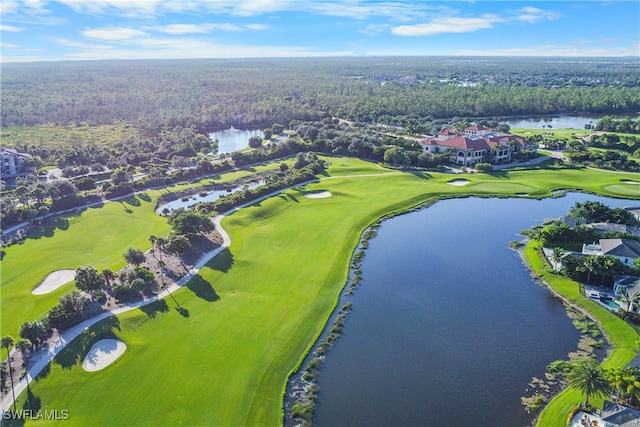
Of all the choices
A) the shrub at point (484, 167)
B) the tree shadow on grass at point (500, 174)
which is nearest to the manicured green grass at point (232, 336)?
the tree shadow on grass at point (500, 174)

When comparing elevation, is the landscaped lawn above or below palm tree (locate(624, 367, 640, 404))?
below

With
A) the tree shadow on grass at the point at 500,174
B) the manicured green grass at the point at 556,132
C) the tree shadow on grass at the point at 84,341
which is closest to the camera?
the tree shadow on grass at the point at 84,341

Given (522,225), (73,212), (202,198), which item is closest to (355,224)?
(522,225)

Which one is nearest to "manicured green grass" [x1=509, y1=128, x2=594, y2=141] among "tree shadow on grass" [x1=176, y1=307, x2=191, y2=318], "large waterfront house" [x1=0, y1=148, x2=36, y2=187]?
"tree shadow on grass" [x1=176, y1=307, x2=191, y2=318]

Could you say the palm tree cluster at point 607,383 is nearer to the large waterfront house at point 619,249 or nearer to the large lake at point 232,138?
the large waterfront house at point 619,249

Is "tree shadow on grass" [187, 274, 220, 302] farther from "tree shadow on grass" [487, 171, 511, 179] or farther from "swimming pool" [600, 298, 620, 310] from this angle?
"tree shadow on grass" [487, 171, 511, 179]

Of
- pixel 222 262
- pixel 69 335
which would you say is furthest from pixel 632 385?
pixel 69 335

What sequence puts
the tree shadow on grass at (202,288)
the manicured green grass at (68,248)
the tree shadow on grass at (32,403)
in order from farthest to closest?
the tree shadow on grass at (202,288)
the manicured green grass at (68,248)
the tree shadow on grass at (32,403)
